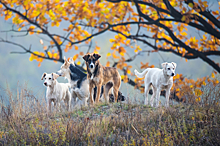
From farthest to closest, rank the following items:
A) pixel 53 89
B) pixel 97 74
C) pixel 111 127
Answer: pixel 97 74 → pixel 53 89 → pixel 111 127

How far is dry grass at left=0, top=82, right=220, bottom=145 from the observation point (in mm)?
4801

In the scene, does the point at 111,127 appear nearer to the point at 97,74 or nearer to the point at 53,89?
the point at 97,74

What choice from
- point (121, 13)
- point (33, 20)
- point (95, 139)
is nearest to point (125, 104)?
point (95, 139)

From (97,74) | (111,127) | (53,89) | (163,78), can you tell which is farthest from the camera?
(97,74)

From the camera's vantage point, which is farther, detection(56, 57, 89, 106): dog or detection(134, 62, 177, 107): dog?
detection(56, 57, 89, 106): dog

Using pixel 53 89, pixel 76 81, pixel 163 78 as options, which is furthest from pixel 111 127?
pixel 76 81

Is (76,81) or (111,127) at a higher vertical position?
(76,81)

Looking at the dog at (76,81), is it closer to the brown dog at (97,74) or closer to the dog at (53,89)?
the dog at (53,89)

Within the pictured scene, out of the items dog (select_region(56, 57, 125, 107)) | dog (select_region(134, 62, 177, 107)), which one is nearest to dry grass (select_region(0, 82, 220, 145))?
dog (select_region(134, 62, 177, 107))

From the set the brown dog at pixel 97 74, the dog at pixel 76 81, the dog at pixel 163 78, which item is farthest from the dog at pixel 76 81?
the dog at pixel 163 78

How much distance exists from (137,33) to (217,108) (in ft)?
20.9

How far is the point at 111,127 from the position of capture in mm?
5758

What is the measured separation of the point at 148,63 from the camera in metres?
12.5

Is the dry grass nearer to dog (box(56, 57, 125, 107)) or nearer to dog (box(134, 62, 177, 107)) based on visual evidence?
dog (box(134, 62, 177, 107))
